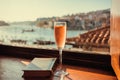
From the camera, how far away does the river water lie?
1.50 meters

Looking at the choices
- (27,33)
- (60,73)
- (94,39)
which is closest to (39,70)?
(60,73)

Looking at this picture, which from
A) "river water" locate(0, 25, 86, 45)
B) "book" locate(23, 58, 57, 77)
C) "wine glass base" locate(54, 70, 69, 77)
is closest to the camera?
"book" locate(23, 58, 57, 77)

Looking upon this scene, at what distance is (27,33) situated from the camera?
1571 mm

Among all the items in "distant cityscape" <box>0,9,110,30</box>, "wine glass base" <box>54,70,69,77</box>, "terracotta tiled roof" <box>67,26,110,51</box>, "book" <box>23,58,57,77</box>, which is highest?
"distant cityscape" <box>0,9,110,30</box>

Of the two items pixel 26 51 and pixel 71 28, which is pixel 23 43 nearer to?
pixel 26 51

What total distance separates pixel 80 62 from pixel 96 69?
0.37 ft

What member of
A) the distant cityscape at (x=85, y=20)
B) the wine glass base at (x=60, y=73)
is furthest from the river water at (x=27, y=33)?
the wine glass base at (x=60, y=73)

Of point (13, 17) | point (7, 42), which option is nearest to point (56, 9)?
point (13, 17)

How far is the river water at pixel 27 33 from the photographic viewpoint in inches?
58.9

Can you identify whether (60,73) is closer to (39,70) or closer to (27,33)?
(39,70)

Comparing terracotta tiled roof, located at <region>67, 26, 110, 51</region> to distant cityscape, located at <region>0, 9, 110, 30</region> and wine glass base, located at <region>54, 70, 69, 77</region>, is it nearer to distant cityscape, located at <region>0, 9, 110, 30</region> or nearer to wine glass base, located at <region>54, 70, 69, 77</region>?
distant cityscape, located at <region>0, 9, 110, 30</region>

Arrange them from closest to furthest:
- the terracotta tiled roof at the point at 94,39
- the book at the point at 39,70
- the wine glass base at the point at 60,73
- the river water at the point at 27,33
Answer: the book at the point at 39,70 → the wine glass base at the point at 60,73 → the terracotta tiled roof at the point at 94,39 → the river water at the point at 27,33

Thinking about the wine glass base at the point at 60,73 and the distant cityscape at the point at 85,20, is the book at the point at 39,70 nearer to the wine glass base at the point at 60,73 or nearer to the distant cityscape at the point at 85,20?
the wine glass base at the point at 60,73

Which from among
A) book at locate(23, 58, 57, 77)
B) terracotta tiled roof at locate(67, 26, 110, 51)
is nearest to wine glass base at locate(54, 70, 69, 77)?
book at locate(23, 58, 57, 77)
